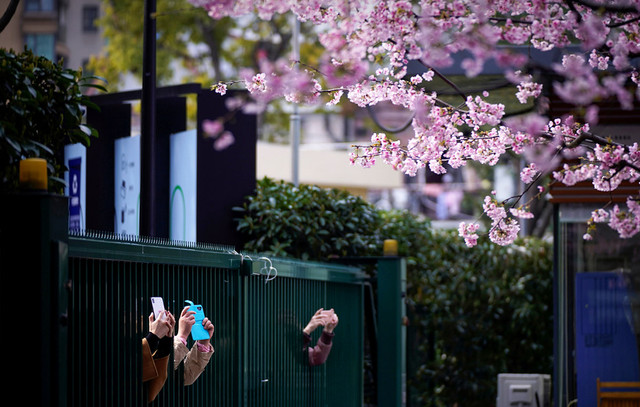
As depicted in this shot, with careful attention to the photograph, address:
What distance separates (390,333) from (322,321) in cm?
212

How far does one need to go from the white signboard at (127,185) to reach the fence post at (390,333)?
264cm

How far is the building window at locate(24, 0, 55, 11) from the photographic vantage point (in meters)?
51.3

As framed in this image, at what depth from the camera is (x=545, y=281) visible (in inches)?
549

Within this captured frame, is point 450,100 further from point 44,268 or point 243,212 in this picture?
point 44,268

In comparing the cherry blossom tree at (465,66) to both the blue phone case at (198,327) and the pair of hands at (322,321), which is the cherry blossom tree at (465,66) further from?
the blue phone case at (198,327)

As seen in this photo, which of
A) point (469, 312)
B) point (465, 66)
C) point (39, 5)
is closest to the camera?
point (465, 66)

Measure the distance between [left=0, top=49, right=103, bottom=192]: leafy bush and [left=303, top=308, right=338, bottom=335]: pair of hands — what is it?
260 centimetres

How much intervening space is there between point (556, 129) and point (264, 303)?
2370 mm

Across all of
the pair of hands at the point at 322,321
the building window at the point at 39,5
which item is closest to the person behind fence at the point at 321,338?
the pair of hands at the point at 322,321

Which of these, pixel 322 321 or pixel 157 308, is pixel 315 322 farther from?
pixel 157 308

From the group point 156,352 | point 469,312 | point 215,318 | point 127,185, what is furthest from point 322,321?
point 469,312

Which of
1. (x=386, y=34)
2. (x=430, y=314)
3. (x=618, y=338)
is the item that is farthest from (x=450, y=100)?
(x=386, y=34)

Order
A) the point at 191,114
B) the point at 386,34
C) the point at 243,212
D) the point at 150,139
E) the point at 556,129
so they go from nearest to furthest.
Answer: the point at 386,34, the point at 556,129, the point at 150,139, the point at 243,212, the point at 191,114

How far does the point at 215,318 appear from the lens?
579 cm
